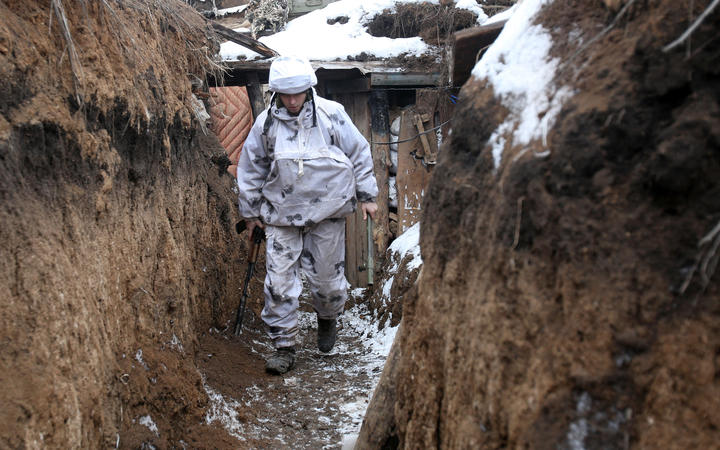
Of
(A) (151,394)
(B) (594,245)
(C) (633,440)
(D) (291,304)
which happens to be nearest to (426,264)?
(B) (594,245)

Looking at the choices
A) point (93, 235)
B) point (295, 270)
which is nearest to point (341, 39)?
point (295, 270)

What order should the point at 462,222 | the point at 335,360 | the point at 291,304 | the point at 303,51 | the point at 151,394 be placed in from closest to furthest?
1. the point at 462,222
2. the point at 151,394
3. the point at 291,304
4. the point at 335,360
5. the point at 303,51

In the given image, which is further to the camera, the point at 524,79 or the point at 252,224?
the point at 252,224

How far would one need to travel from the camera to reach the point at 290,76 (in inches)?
169

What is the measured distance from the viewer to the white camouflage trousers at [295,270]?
459 centimetres

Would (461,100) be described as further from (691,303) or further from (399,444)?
(399,444)

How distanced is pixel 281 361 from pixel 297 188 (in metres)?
1.30

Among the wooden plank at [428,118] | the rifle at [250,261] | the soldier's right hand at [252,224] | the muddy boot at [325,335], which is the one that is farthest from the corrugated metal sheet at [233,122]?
the muddy boot at [325,335]

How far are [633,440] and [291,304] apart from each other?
352 centimetres

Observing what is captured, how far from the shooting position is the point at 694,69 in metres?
1.32

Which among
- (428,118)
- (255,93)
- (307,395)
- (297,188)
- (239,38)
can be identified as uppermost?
(239,38)

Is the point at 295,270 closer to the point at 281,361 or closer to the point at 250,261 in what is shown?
the point at 250,261

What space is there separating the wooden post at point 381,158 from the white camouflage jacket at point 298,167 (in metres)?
3.00

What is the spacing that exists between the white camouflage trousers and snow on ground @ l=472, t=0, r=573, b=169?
2818mm
